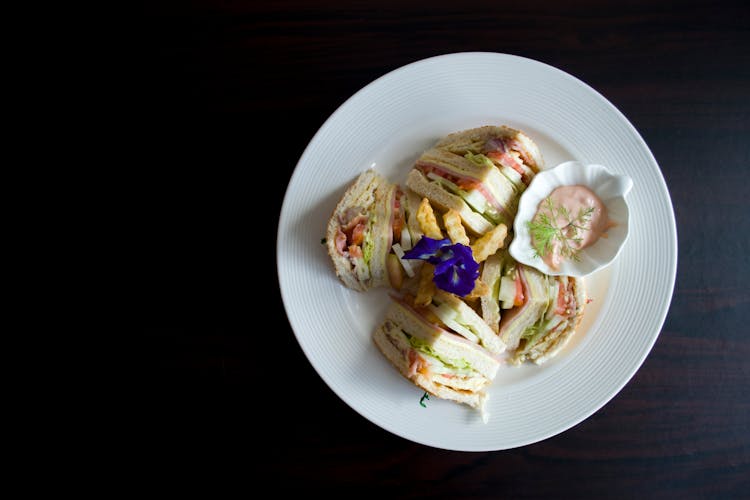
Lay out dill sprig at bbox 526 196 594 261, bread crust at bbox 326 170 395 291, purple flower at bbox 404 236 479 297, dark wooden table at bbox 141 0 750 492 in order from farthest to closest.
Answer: dark wooden table at bbox 141 0 750 492 < bread crust at bbox 326 170 395 291 < dill sprig at bbox 526 196 594 261 < purple flower at bbox 404 236 479 297

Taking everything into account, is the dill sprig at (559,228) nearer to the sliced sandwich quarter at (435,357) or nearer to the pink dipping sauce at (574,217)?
the pink dipping sauce at (574,217)

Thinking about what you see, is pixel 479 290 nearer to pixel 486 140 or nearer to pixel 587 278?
pixel 587 278

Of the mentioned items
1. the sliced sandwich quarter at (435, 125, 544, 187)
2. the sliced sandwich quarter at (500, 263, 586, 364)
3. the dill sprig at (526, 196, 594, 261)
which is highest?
the sliced sandwich quarter at (435, 125, 544, 187)

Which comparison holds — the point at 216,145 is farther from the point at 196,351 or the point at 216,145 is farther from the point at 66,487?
the point at 66,487

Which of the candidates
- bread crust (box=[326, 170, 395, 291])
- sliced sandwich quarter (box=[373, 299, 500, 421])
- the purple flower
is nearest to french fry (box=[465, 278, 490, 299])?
the purple flower

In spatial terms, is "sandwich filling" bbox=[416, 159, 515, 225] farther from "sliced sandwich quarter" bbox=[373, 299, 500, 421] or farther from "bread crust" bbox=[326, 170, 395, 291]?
"sliced sandwich quarter" bbox=[373, 299, 500, 421]

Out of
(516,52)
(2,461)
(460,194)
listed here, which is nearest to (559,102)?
(516,52)

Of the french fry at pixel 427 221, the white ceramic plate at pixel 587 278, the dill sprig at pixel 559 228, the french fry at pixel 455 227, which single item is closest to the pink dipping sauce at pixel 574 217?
the dill sprig at pixel 559 228
